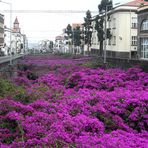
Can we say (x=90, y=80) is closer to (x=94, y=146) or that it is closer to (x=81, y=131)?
(x=81, y=131)

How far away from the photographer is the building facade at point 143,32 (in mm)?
65562

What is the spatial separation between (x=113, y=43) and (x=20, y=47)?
8834cm

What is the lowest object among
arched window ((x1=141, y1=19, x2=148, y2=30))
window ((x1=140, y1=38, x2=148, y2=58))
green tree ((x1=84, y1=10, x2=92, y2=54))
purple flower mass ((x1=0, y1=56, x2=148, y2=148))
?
purple flower mass ((x1=0, y1=56, x2=148, y2=148))

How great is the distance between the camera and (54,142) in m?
7.85

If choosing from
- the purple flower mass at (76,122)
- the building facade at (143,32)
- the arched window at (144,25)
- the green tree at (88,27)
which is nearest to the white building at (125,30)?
the building facade at (143,32)

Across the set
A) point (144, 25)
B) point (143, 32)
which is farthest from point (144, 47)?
point (144, 25)

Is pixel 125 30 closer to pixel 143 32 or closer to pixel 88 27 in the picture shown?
pixel 143 32

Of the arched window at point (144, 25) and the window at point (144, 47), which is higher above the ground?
the arched window at point (144, 25)

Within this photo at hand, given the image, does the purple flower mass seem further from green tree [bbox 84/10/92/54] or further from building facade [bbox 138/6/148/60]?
green tree [bbox 84/10/92/54]

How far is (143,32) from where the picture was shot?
66750 millimetres

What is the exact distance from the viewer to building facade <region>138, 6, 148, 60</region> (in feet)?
215

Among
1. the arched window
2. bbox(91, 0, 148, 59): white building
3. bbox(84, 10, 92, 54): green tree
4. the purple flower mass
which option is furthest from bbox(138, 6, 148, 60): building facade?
the purple flower mass

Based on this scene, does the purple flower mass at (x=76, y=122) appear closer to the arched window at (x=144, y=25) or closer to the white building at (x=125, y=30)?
the arched window at (x=144, y=25)

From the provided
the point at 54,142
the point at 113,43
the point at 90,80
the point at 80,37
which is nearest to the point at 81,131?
the point at 54,142
